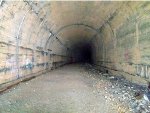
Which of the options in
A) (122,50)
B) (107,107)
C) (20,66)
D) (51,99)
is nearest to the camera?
(107,107)

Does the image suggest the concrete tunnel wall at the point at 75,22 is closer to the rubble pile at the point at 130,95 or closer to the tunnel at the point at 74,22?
the tunnel at the point at 74,22

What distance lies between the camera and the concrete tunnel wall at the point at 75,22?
6.58 meters

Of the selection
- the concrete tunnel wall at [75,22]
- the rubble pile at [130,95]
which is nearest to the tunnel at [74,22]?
the concrete tunnel wall at [75,22]

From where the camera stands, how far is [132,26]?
7.49m

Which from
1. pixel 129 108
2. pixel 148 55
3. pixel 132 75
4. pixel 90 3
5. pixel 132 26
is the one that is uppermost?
pixel 90 3

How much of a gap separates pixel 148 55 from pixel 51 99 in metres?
2.73

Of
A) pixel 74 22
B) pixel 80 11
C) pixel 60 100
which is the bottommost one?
pixel 60 100

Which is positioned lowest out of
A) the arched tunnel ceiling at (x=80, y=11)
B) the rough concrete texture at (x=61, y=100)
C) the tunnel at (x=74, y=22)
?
the rough concrete texture at (x=61, y=100)

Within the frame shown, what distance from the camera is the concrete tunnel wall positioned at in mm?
6578

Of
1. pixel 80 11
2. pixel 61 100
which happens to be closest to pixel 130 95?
pixel 61 100

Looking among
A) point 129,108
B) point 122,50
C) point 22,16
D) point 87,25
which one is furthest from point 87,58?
point 129,108

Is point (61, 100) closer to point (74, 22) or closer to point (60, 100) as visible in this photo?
point (60, 100)

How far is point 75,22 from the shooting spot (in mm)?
11969

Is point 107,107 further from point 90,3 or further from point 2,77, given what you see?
point 90,3
